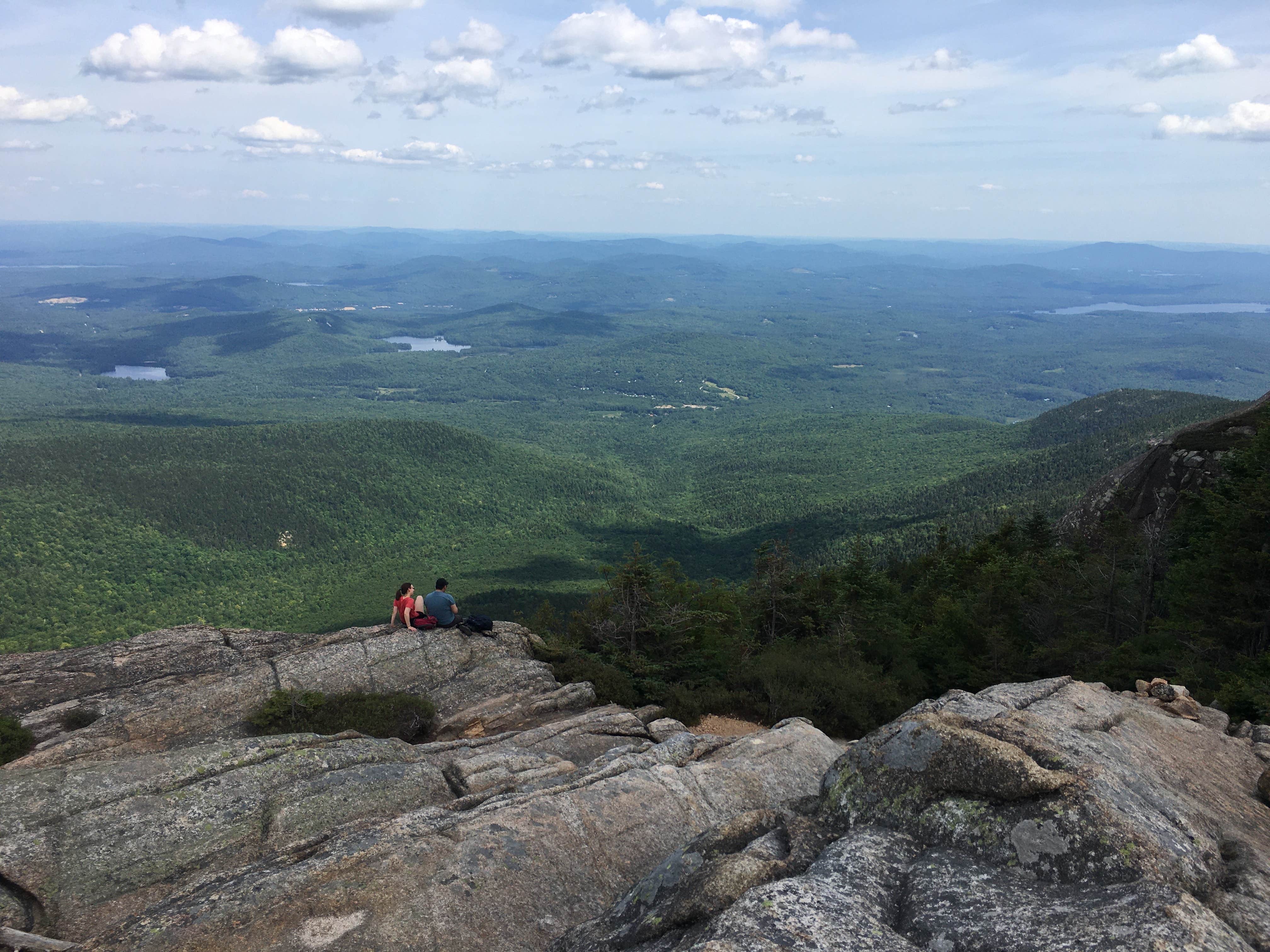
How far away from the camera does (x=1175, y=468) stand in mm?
45812

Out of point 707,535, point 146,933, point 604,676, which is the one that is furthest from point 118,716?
point 707,535

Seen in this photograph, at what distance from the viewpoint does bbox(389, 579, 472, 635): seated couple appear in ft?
89.4

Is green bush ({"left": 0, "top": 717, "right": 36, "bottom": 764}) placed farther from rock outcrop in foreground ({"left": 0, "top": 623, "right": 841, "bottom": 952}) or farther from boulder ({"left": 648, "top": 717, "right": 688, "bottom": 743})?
boulder ({"left": 648, "top": 717, "right": 688, "bottom": 743})

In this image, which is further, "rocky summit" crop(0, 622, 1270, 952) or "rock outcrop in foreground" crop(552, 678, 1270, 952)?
"rocky summit" crop(0, 622, 1270, 952)

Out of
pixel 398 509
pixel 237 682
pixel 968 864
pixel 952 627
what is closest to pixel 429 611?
pixel 237 682

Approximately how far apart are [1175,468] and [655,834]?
4792 cm

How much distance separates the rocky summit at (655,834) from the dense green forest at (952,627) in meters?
7.73

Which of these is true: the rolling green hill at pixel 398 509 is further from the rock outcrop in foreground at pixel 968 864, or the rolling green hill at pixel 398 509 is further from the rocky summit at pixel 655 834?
the rock outcrop in foreground at pixel 968 864

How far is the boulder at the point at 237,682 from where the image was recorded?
20.8m

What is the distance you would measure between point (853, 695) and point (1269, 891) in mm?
19850

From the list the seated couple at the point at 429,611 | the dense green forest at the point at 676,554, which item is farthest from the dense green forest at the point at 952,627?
the seated couple at the point at 429,611

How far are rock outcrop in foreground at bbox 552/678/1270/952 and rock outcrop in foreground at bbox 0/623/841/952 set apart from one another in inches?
77.3

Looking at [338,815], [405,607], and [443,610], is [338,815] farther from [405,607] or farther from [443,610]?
[443,610]

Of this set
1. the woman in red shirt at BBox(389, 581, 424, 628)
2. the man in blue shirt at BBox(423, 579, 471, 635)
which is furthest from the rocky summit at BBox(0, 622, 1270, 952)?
the man in blue shirt at BBox(423, 579, 471, 635)
